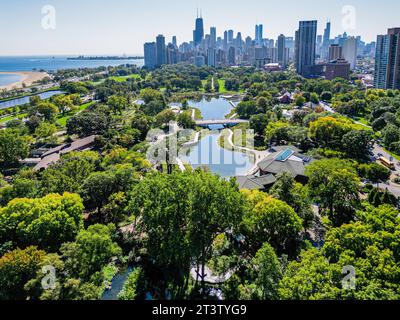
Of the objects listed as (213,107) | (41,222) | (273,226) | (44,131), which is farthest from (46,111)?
(273,226)

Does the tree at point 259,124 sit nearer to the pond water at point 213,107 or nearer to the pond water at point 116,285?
the pond water at point 213,107

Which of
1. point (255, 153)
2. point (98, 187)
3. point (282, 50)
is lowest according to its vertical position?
point (255, 153)

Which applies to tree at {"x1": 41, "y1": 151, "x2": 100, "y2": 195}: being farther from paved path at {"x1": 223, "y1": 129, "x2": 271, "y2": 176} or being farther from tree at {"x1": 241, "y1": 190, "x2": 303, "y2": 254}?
paved path at {"x1": 223, "y1": 129, "x2": 271, "y2": 176}

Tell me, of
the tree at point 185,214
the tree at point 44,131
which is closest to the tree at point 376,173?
the tree at point 185,214

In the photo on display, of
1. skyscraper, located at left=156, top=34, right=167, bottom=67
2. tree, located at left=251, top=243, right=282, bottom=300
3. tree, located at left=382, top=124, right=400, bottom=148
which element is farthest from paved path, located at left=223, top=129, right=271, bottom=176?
skyscraper, located at left=156, top=34, right=167, bottom=67

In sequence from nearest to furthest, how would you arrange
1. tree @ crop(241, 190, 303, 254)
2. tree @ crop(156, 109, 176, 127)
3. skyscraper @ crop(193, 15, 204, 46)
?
tree @ crop(241, 190, 303, 254) < tree @ crop(156, 109, 176, 127) < skyscraper @ crop(193, 15, 204, 46)

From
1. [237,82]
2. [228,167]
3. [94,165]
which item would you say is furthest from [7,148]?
[237,82]

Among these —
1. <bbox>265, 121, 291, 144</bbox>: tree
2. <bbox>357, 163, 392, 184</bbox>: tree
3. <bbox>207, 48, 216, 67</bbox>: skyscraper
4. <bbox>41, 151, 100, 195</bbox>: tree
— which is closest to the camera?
<bbox>41, 151, 100, 195</bbox>: tree

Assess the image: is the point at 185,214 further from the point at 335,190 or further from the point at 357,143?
the point at 357,143
